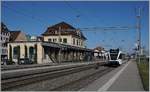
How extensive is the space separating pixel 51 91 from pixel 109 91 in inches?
106

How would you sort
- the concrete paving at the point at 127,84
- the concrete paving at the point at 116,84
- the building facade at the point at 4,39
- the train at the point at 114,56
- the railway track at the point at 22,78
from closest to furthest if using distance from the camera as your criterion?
the concrete paving at the point at 127,84
the concrete paving at the point at 116,84
the railway track at the point at 22,78
the train at the point at 114,56
the building facade at the point at 4,39

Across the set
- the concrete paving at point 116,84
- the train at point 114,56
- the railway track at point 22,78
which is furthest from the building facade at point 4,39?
the concrete paving at point 116,84

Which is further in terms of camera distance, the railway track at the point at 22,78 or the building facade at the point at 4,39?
the building facade at the point at 4,39

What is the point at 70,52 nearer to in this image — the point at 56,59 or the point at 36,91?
the point at 56,59

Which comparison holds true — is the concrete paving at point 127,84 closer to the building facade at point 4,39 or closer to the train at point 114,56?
the train at point 114,56

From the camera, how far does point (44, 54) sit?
3184 inches

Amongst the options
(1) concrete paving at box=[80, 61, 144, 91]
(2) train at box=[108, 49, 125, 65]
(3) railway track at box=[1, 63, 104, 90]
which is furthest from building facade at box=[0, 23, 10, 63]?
(1) concrete paving at box=[80, 61, 144, 91]

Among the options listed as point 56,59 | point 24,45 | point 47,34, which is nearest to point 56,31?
point 47,34

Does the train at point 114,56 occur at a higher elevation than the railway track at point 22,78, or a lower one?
higher

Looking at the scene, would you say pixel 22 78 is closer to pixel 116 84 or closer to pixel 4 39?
pixel 116 84

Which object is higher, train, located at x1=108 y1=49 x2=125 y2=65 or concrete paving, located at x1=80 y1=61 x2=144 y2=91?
train, located at x1=108 y1=49 x2=125 y2=65

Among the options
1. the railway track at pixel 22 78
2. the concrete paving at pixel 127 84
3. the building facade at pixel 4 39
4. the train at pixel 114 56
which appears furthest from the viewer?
the building facade at pixel 4 39

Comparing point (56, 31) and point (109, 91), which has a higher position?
point (56, 31)

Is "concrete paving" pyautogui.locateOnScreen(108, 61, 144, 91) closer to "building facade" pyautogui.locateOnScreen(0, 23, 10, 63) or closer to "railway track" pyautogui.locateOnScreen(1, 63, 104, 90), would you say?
"railway track" pyautogui.locateOnScreen(1, 63, 104, 90)
